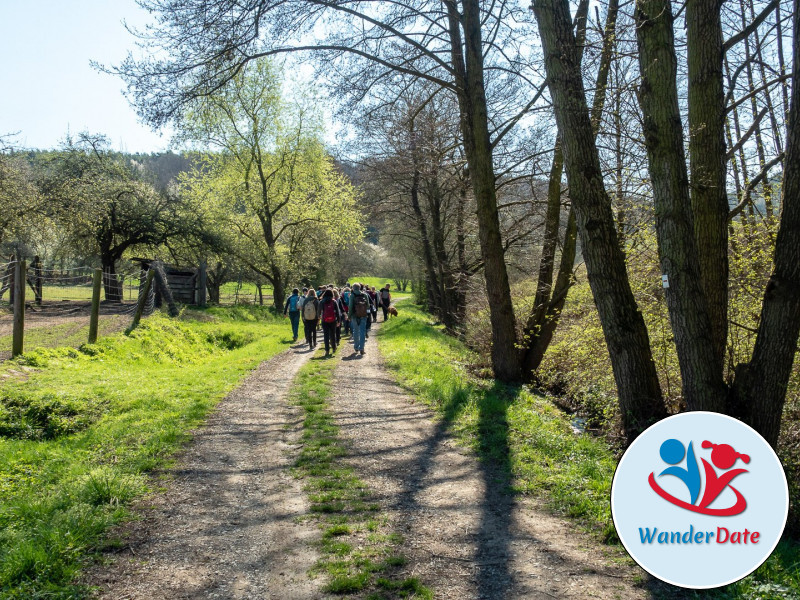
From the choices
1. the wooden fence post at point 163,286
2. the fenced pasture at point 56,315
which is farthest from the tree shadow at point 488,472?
the wooden fence post at point 163,286

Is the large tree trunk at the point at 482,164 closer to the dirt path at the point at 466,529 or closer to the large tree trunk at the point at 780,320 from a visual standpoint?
the dirt path at the point at 466,529

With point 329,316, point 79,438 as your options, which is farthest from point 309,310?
point 79,438

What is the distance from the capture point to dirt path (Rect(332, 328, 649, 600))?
369 cm

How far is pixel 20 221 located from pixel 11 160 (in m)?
2.09

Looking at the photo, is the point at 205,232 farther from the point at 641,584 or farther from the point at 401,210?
the point at 641,584

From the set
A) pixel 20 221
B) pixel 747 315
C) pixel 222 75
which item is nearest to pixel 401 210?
pixel 20 221

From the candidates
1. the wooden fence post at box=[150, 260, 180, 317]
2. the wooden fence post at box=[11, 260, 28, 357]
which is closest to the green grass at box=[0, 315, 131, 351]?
the wooden fence post at box=[11, 260, 28, 357]

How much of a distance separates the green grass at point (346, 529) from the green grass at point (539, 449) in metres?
1.61

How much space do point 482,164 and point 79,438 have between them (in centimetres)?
808

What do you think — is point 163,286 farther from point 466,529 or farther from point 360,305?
point 466,529

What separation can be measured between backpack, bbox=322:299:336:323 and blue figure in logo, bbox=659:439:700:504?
37.9 feet

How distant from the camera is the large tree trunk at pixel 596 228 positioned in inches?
252

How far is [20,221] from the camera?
18.1m

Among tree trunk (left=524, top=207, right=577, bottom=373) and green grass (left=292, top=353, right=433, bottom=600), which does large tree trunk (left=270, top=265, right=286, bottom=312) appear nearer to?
tree trunk (left=524, top=207, right=577, bottom=373)
